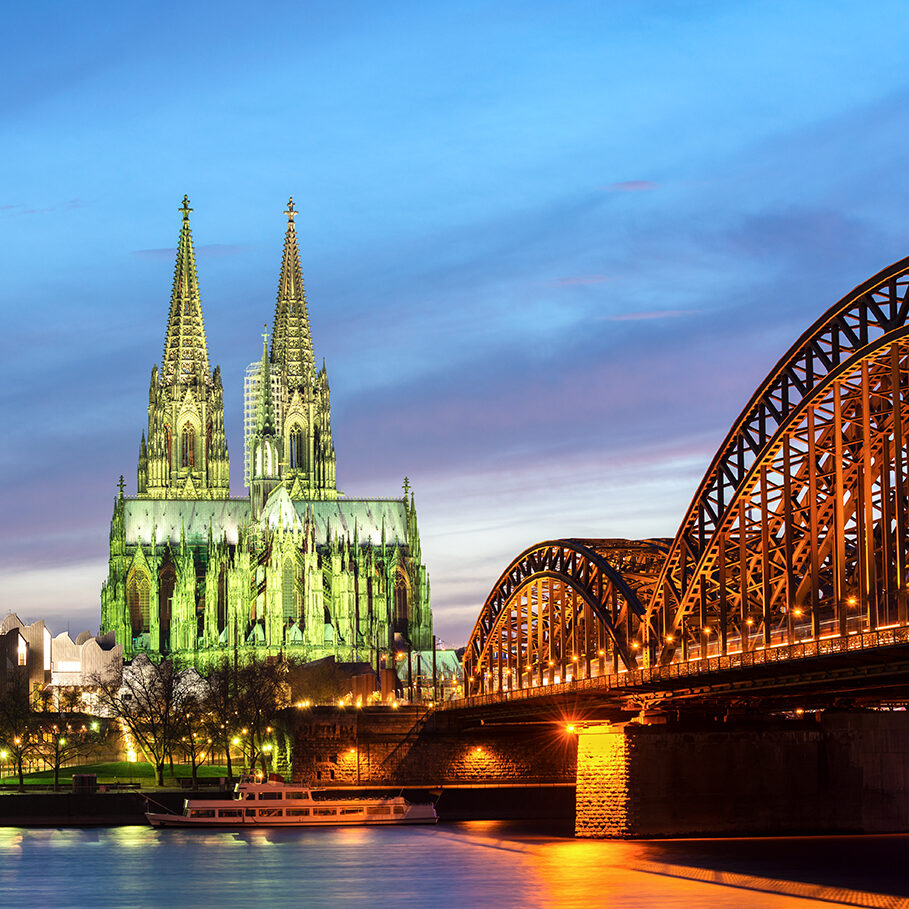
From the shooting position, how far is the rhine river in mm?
64438

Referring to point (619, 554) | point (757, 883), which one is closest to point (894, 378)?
point (757, 883)

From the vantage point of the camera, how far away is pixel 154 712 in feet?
478

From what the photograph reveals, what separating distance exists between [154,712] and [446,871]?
74.1 meters

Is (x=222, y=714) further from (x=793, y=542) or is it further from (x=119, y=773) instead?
(x=793, y=542)

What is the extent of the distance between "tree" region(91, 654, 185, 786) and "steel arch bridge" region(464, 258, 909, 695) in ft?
144

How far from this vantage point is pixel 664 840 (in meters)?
83.6

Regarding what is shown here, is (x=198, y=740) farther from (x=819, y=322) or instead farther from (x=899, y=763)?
(x=819, y=322)

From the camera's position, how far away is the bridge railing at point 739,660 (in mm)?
58781

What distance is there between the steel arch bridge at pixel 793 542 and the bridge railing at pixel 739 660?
0.60m

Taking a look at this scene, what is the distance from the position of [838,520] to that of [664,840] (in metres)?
22.2

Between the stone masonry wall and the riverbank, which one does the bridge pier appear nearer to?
the riverbank

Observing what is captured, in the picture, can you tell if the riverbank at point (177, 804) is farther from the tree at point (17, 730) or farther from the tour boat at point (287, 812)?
the tree at point (17, 730)

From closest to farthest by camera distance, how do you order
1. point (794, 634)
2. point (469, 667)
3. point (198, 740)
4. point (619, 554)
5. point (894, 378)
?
point (894, 378) → point (794, 634) → point (619, 554) → point (469, 667) → point (198, 740)

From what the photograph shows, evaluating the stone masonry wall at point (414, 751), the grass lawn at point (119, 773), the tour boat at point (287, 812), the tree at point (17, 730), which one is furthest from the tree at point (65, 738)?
the tour boat at point (287, 812)
